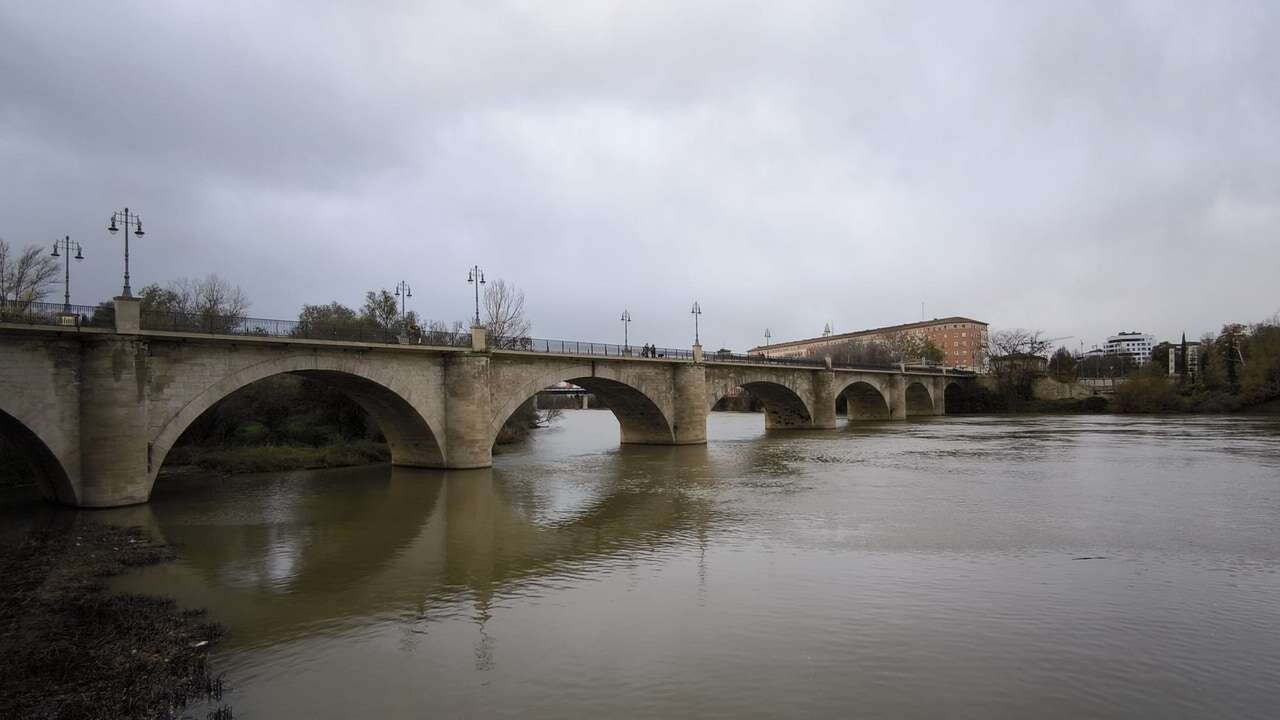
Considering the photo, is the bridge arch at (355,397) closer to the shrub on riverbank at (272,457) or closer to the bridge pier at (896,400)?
the shrub on riverbank at (272,457)

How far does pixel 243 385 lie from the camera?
21.6 metres

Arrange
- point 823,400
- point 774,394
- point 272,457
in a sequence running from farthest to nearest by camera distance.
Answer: point 823,400 < point 774,394 < point 272,457

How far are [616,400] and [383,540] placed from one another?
82.3ft

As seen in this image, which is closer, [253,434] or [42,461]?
[42,461]

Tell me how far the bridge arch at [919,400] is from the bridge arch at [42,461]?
240ft

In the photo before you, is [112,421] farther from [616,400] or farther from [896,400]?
[896,400]

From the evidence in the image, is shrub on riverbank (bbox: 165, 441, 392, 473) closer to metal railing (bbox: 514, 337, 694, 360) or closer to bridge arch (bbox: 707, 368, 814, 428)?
metal railing (bbox: 514, 337, 694, 360)

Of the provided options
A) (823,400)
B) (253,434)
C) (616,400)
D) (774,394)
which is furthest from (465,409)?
(823,400)

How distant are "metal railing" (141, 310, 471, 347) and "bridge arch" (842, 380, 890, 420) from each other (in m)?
47.2

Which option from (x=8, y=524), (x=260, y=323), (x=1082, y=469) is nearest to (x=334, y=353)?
(x=260, y=323)

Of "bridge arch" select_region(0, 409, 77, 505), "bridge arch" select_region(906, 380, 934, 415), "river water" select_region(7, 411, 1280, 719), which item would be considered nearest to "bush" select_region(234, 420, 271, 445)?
"river water" select_region(7, 411, 1280, 719)

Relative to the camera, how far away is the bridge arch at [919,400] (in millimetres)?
78062

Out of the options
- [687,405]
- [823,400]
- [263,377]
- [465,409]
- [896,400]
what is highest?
[263,377]

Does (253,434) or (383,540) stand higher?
(253,434)
